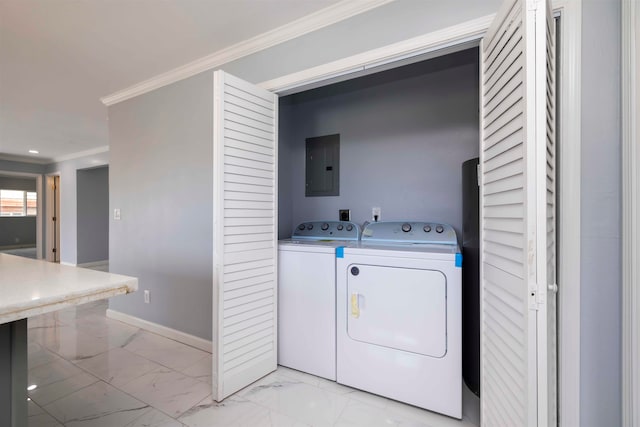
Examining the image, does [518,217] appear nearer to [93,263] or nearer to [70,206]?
[93,263]

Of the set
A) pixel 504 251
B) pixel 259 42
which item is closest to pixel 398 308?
pixel 504 251

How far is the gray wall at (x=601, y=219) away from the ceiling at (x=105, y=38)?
1353 millimetres

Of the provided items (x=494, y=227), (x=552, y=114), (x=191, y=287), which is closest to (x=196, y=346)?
(x=191, y=287)

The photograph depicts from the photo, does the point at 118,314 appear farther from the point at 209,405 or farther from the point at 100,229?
the point at 100,229

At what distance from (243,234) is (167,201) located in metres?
1.32

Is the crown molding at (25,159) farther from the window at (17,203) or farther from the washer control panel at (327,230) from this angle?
the washer control panel at (327,230)

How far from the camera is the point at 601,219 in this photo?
1.18 meters

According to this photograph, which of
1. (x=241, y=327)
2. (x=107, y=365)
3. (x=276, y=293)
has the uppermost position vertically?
(x=276, y=293)

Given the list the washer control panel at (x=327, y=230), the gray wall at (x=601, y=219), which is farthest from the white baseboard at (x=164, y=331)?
the gray wall at (x=601, y=219)

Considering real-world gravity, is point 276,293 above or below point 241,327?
above

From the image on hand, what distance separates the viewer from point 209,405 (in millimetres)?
1738

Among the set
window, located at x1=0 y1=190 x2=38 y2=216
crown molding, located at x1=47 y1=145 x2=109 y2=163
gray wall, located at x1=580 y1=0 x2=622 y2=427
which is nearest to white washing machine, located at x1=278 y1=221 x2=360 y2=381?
gray wall, located at x1=580 y1=0 x2=622 y2=427

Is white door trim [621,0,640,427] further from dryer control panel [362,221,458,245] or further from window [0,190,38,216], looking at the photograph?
window [0,190,38,216]

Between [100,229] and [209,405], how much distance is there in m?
6.21
